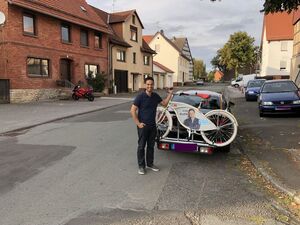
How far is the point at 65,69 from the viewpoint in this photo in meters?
27.0

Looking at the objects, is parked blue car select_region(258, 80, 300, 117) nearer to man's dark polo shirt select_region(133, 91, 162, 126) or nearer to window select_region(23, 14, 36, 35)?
man's dark polo shirt select_region(133, 91, 162, 126)

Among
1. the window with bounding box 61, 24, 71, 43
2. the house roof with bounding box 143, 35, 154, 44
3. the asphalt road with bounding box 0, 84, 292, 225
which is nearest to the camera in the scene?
the asphalt road with bounding box 0, 84, 292, 225

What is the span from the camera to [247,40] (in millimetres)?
72875

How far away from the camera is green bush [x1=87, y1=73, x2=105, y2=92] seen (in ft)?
97.3

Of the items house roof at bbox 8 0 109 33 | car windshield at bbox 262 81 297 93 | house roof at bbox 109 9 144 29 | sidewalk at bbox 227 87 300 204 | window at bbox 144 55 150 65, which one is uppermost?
house roof at bbox 109 9 144 29

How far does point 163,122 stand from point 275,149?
2.90 metres

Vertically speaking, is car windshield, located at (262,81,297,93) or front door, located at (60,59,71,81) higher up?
front door, located at (60,59,71,81)

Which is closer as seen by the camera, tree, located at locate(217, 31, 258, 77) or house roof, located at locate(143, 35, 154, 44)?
house roof, located at locate(143, 35, 154, 44)

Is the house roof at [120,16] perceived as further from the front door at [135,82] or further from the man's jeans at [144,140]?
the man's jeans at [144,140]

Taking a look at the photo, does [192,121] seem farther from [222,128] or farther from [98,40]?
[98,40]

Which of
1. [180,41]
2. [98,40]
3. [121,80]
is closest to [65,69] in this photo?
[98,40]

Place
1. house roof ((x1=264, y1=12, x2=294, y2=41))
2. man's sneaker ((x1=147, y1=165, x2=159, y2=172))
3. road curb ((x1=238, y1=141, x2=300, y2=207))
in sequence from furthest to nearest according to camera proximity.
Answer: house roof ((x1=264, y1=12, x2=294, y2=41)) → man's sneaker ((x1=147, y1=165, x2=159, y2=172)) → road curb ((x1=238, y1=141, x2=300, y2=207))

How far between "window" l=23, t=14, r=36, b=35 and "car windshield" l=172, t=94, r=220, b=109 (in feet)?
56.9

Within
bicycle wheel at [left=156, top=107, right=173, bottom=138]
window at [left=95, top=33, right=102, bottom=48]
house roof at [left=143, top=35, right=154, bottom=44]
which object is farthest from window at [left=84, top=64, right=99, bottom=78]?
house roof at [left=143, top=35, right=154, bottom=44]
